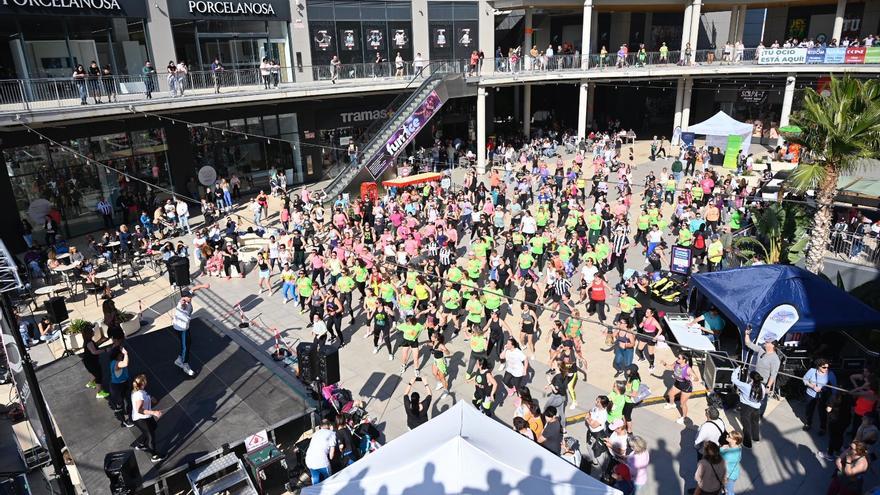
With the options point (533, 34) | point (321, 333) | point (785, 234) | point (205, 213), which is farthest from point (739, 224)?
point (533, 34)

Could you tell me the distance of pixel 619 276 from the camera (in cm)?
1644

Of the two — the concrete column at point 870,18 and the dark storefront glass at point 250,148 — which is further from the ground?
the concrete column at point 870,18

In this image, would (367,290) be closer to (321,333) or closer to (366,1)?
(321,333)

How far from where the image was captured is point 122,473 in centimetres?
818

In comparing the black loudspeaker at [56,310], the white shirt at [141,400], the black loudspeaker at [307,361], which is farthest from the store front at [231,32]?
the white shirt at [141,400]

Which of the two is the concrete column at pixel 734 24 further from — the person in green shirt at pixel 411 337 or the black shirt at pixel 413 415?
the black shirt at pixel 413 415

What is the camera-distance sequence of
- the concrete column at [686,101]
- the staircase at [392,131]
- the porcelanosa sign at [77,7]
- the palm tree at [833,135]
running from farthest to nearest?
the concrete column at [686,101]
the staircase at [392,131]
the porcelanosa sign at [77,7]
the palm tree at [833,135]

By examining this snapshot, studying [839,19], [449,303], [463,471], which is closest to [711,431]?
[463,471]

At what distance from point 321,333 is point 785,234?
1222 centimetres

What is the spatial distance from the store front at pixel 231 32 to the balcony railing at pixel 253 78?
1.34 meters

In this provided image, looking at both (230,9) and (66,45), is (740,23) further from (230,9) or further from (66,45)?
(66,45)

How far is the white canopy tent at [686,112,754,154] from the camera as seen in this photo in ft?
91.8

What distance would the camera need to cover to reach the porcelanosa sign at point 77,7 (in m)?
19.1

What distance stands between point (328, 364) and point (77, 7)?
58.0 ft
